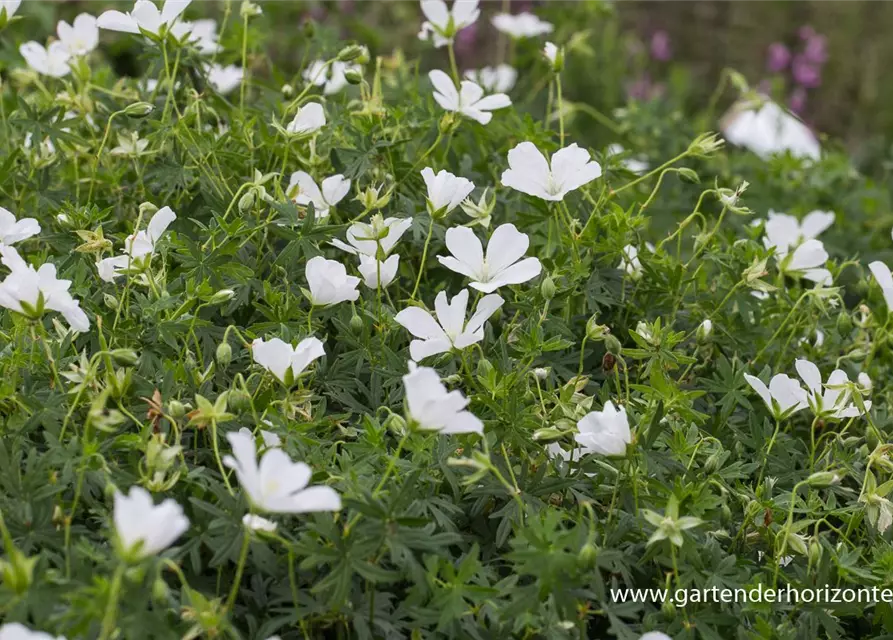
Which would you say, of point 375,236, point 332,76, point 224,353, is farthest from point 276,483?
point 332,76

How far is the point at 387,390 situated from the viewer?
152 centimetres

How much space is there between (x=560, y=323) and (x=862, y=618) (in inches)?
23.4

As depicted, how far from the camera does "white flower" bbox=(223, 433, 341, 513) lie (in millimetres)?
1023

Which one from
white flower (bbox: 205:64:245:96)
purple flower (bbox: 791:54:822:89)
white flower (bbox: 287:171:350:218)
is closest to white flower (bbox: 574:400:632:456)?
white flower (bbox: 287:171:350:218)

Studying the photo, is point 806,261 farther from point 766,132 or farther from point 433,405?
point 766,132

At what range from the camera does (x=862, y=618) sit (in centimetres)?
146

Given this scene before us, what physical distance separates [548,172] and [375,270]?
0.98ft

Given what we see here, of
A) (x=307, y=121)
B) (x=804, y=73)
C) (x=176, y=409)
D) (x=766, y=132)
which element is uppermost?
(x=307, y=121)

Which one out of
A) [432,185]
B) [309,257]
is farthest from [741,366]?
[309,257]

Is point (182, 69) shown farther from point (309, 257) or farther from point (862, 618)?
point (862, 618)

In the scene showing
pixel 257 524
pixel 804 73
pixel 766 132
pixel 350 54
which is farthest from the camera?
pixel 804 73

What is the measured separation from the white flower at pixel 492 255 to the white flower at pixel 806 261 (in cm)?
53

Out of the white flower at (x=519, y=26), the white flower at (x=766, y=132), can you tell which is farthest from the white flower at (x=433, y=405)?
the white flower at (x=766, y=132)

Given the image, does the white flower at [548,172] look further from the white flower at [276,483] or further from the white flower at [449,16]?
the white flower at [276,483]
